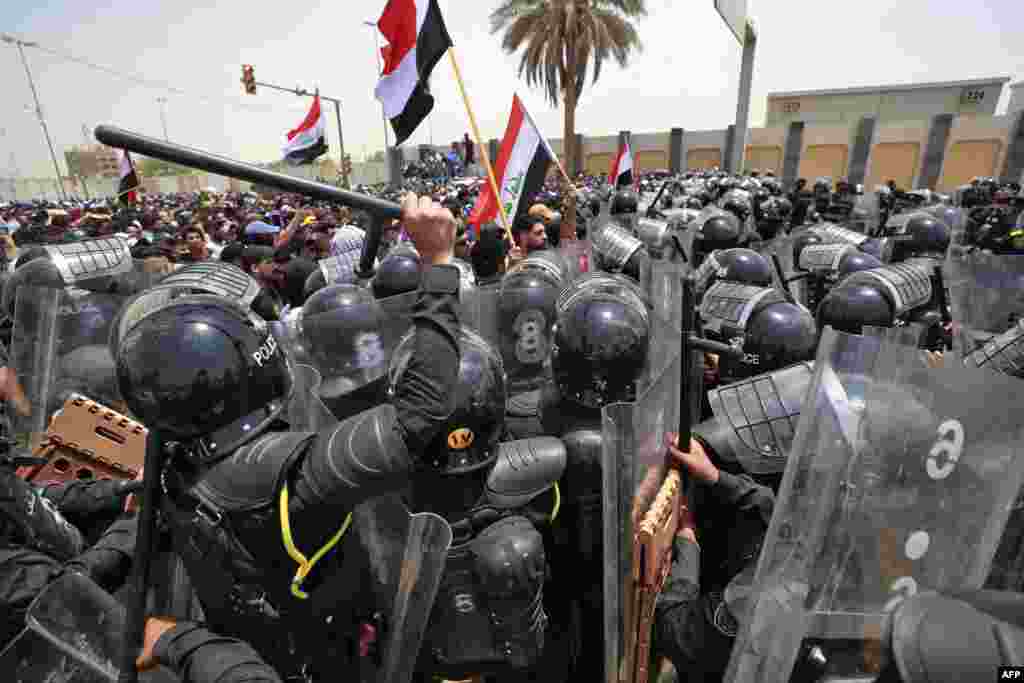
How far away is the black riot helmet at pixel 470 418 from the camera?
1995mm

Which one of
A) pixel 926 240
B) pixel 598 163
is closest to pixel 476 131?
pixel 926 240

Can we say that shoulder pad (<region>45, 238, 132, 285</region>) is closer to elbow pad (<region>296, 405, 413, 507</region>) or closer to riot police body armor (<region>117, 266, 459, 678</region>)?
riot police body armor (<region>117, 266, 459, 678</region>)

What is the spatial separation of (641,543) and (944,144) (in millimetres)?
39723

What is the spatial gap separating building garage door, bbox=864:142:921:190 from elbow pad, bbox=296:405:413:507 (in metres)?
38.9

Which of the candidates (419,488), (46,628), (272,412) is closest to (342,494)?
(272,412)

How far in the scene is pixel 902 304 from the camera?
3.83 m

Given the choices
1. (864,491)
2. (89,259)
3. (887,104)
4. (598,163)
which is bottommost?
(598,163)

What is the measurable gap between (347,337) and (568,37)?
22759 millimetres

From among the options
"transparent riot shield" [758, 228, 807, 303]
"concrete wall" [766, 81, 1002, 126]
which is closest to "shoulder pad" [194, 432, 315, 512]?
"transparent riot shield" [758, 228, 807, 303]

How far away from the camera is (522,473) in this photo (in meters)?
2.19

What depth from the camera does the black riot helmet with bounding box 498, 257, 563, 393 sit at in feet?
12.9

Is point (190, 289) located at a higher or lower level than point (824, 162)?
higher

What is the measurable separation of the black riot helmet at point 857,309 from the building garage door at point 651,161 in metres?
41.6

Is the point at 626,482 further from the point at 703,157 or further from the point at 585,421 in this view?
the point at 703,157
